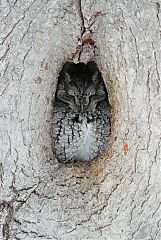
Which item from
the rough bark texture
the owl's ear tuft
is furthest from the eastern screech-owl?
the rough bark texture

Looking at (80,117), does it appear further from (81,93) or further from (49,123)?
(49,123)

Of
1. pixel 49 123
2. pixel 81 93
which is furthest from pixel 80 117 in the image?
pixel 49 123

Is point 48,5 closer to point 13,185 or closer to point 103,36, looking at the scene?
point 103,36

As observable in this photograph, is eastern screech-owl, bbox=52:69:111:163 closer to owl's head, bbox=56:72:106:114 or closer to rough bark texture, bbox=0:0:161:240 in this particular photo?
owl's head, bbox=56:72:106:114

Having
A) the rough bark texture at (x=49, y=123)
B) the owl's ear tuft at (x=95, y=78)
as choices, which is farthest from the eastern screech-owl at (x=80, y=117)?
the rough bark texture at (x=49, y=123)

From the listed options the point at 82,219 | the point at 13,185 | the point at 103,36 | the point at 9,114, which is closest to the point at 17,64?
the point at 9,114
